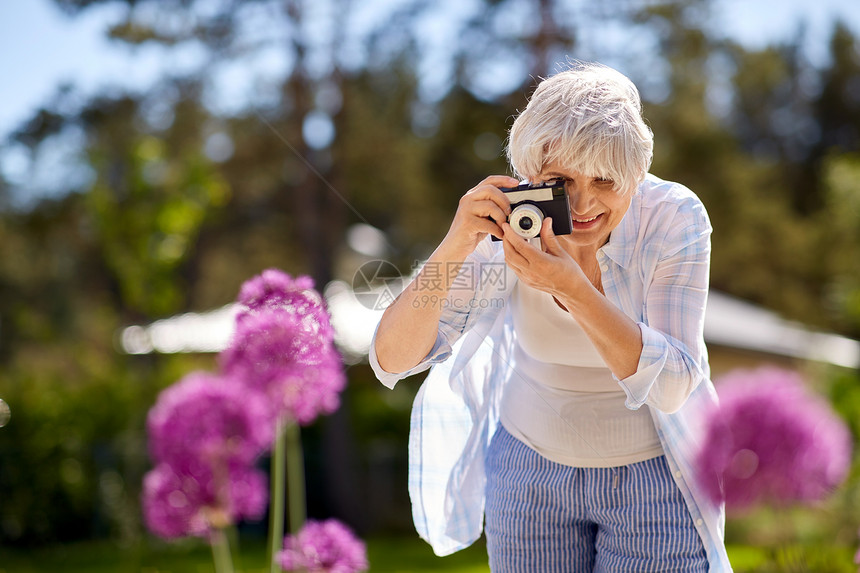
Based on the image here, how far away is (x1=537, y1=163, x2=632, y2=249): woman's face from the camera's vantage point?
4.55 ft

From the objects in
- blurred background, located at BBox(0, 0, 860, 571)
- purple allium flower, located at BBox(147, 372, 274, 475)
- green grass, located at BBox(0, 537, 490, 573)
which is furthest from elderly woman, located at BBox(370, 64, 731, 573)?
green grass, located at BBox(0, 537, 490, 573)

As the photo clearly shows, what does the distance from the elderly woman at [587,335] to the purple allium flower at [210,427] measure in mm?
282

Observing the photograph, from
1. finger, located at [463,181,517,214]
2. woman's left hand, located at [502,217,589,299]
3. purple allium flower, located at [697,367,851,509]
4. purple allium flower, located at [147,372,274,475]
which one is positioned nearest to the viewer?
purple allium flower, located at [697,367,851,509]

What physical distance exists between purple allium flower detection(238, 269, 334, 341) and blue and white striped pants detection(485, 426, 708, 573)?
0.47 metres

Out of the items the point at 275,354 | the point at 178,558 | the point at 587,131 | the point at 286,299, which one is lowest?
the point at 178,558

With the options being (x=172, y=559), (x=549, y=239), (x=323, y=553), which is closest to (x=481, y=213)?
(x=549, y=239)

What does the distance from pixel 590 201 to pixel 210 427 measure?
844 mm

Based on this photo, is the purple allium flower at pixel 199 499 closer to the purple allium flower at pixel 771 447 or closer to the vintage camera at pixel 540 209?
the vintage camera at pixel 540 209

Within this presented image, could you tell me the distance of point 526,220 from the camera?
4.50 feet

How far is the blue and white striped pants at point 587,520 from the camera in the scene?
56.9 inches

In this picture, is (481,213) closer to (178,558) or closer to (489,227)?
(489,227)

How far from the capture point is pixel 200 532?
163 centimetres

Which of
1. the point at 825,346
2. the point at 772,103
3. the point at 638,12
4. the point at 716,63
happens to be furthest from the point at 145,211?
the point at 772,103

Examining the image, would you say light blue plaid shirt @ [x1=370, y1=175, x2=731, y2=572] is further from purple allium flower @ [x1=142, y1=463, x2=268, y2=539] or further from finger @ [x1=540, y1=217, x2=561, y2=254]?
purple allium flower @ [x1=142, y1=463, x2=268, y2=539]
